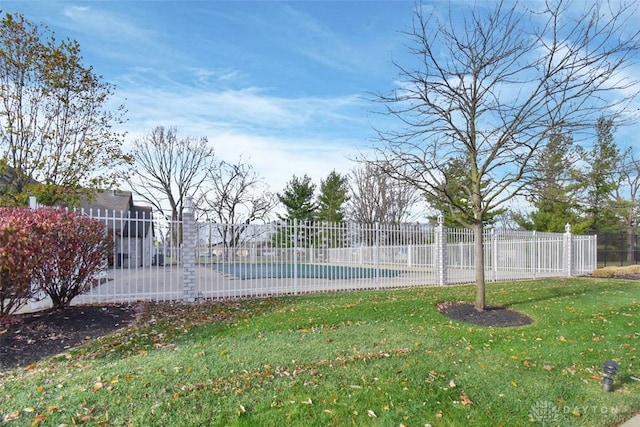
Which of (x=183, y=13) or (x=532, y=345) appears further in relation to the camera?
(x=183, y=13)

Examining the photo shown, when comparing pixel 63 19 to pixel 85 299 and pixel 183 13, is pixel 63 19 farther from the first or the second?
pixel 85 299

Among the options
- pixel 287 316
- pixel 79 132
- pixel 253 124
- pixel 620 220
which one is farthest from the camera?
pixel 620 220

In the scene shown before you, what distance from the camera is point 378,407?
3486 millimetres

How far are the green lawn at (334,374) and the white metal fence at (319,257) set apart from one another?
2.35 metres

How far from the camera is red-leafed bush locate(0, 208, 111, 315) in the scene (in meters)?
5.61

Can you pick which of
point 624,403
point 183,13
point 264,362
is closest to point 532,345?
point 624,403

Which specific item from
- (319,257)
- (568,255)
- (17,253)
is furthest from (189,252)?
(568,255)

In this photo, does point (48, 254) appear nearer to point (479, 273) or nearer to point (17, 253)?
point (17, 253)

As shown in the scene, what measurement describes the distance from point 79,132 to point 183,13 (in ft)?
14.6

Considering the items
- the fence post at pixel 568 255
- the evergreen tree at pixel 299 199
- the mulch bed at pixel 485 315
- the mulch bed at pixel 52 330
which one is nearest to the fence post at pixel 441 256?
the mulch bed at pixel 485 315

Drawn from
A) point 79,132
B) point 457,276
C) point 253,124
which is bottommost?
point 457,276

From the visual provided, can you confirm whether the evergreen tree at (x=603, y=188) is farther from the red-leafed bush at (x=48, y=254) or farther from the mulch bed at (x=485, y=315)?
the red-leafed bush at (x=48, y=254)

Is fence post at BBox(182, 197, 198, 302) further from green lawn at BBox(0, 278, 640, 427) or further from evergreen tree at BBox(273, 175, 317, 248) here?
evergreen tree at BBox(273, 175, 317, 248)

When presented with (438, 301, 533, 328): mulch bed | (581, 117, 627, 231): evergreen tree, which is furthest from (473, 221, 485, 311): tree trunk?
(581, 117, 627, 231): evergreen tree
